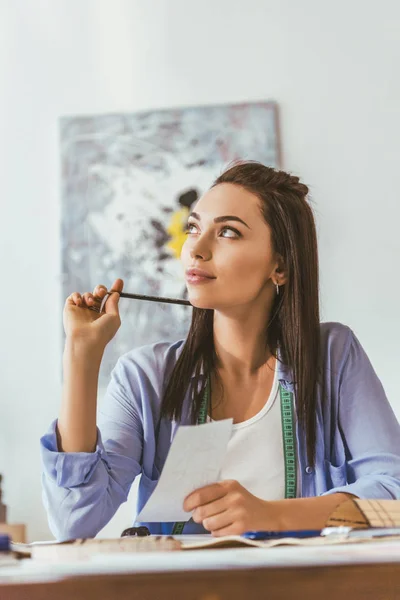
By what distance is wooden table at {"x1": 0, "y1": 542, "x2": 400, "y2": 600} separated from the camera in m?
0.44

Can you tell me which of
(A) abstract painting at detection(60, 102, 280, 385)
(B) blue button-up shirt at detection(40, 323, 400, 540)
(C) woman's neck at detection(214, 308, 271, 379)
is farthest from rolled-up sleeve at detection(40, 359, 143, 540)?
(A) abstract painting at detection(60, 102, 280, 385)

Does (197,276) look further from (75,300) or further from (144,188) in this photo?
(144,188)

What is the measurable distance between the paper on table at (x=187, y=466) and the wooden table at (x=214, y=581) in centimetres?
35

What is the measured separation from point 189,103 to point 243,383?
156 centimetres

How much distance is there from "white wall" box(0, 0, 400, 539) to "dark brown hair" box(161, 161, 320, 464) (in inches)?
46.2

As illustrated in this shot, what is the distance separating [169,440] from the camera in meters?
1.35

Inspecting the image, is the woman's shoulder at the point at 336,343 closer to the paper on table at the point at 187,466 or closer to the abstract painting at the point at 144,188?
the paper on table at the point at 187,466

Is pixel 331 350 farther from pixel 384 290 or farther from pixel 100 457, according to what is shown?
pixel 384 290

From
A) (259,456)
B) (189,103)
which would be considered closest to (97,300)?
(259,456)

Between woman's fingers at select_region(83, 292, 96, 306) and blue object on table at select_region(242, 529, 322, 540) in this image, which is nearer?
blue object on table at select_region(242, 529, 322, 540)

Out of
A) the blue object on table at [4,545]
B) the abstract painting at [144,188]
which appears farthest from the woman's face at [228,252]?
the abstract painting at [144,188]

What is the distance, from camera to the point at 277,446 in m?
1.32

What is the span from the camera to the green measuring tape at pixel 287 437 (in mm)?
1289

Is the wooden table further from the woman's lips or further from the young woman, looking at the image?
the woman's lips
